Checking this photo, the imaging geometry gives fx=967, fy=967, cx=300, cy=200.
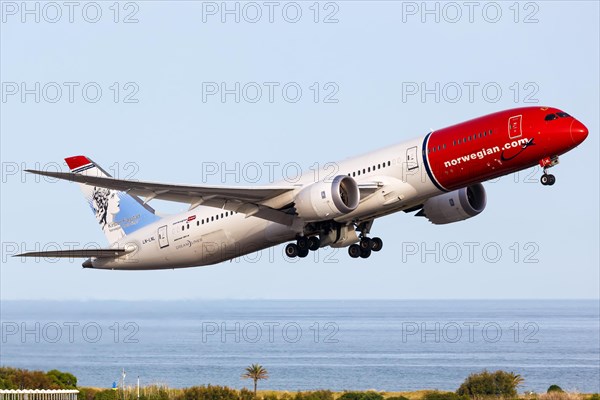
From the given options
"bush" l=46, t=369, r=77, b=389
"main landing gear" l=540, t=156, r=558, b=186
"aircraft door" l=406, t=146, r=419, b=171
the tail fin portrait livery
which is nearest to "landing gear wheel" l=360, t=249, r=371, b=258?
"aircraft door" l=406, t=146, r=419, b=171

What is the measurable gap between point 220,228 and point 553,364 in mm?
142280

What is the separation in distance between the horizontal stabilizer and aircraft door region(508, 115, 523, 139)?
21.3 meters

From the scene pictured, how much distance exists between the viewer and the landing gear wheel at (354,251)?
43.5 metres

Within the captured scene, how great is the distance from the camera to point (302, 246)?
140 feet

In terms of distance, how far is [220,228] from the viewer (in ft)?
144

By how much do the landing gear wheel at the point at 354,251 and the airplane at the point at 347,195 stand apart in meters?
0.05

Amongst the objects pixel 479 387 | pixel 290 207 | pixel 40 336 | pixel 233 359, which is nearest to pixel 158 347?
pixel 233 359

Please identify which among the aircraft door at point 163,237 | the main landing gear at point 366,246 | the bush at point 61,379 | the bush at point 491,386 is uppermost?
the aircraft door at point 163,237

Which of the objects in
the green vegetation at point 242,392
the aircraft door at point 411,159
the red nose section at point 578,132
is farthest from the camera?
the green vegetation at point 242,392

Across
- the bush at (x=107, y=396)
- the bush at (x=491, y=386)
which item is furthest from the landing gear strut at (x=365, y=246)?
the bush at (x=491, y=386)

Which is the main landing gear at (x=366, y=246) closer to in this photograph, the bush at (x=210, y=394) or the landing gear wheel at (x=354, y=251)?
the landing gear wheel at (x=354, y=251)

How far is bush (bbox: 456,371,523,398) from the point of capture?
106750 millimetres

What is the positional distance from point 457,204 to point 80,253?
18130 mm

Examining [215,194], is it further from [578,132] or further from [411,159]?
[578,132]
